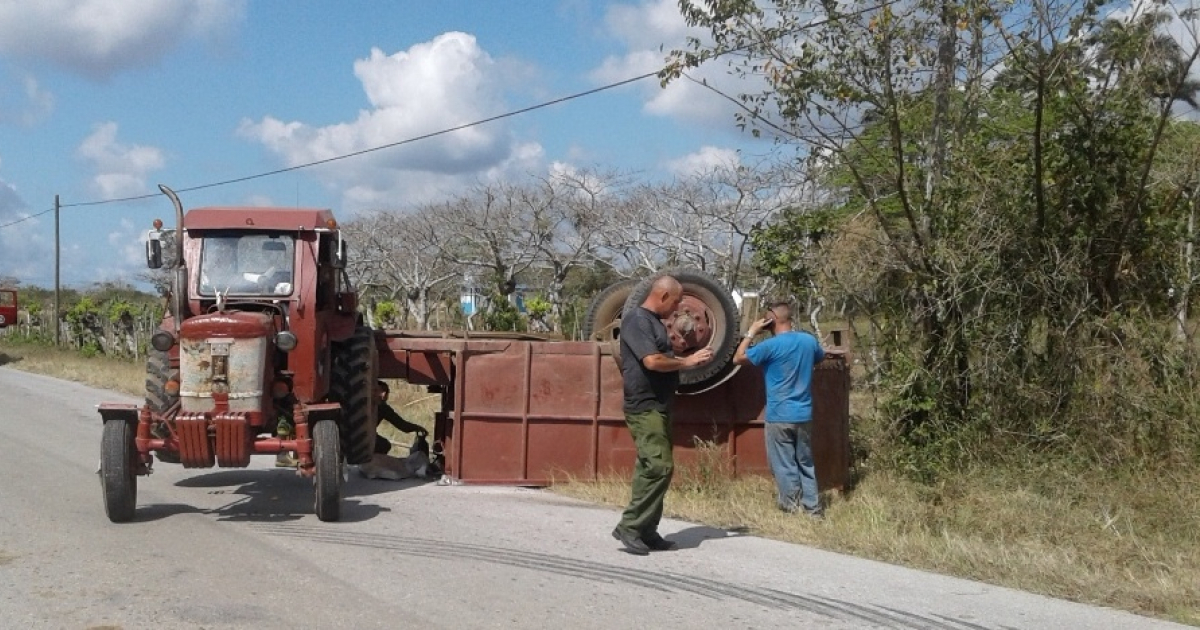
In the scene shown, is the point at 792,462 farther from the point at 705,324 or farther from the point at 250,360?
the point at 250,360

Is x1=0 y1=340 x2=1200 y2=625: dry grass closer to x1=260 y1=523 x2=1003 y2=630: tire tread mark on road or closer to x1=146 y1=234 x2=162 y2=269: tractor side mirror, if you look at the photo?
x1=260 y1=523 x2=1003 y2=630: tire tread mark on road

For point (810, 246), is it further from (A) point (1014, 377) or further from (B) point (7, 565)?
(B) point (7, 565)

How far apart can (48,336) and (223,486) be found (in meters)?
41.3

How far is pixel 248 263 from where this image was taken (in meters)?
10.5

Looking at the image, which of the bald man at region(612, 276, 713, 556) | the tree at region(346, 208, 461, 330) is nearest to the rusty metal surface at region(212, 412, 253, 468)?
the bald man at region(612, 276, 713, 556)

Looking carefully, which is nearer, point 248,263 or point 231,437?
point 231,437

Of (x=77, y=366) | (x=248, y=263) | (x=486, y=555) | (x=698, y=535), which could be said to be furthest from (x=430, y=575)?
(x=77, y=366)

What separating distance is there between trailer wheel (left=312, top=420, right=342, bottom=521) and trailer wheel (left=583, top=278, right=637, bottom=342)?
3295mm

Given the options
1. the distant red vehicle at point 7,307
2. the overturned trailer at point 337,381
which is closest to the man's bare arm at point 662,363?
the overturned trailer at point 337,381

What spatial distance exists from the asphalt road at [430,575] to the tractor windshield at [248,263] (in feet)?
5.99

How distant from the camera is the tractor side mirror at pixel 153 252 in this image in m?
10.0

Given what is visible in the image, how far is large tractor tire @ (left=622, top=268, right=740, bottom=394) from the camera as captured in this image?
1030 centimetres

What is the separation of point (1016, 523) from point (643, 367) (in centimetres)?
324

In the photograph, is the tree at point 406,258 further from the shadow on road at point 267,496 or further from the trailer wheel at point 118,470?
the trailer wheel at point 118,470
